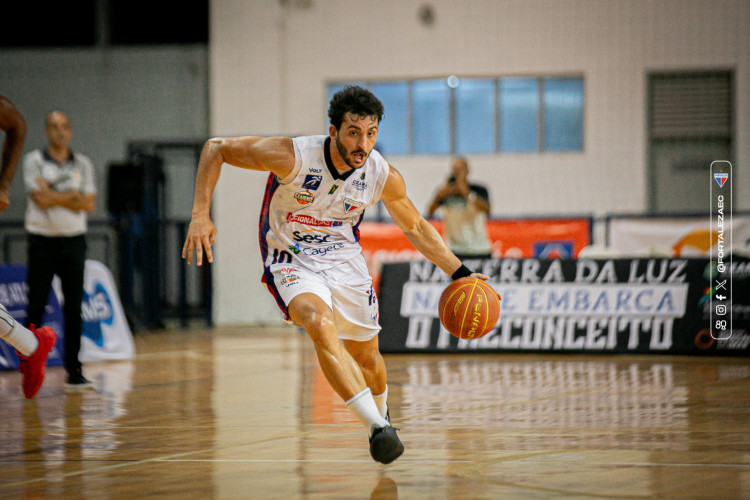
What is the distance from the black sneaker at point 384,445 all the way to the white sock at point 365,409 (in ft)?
0.22

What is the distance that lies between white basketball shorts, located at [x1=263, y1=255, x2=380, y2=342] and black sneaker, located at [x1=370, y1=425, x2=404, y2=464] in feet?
2.93

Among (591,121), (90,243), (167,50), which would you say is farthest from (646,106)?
(90,243)

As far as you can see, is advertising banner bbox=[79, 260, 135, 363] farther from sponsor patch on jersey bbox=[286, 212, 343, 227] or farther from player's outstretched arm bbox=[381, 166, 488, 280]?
player's outstretched arm bbox=[381, 166, 488, 280]

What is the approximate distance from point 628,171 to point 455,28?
441 cm

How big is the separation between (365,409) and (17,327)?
268 cm

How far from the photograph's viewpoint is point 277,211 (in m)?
4.92

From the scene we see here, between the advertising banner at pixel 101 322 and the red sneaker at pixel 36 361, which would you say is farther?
Answer: the advertising banner at pixel 101 322

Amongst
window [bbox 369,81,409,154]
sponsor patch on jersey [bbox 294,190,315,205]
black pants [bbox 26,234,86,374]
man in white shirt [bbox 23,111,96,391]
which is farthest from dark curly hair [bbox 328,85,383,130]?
window [bbox 369,81,409,154]

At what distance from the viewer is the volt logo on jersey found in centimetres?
1759

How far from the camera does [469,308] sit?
193 inches

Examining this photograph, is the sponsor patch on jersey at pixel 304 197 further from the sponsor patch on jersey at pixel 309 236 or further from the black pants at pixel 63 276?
the black pants at pixel 63 276

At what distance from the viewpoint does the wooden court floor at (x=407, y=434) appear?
3703 mm

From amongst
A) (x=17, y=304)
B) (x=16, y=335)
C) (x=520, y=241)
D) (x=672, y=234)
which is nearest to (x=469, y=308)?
(x=16, y=335)

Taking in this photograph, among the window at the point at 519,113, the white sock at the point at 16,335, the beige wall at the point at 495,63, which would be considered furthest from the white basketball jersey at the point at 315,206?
the window at the point at 519,113
